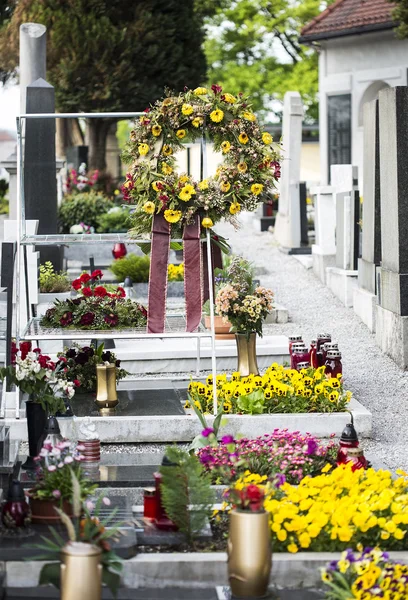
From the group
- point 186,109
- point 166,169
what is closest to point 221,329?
point 166,169

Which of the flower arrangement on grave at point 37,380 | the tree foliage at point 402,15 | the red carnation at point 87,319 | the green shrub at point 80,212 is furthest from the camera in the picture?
the green shrub at point 80,212

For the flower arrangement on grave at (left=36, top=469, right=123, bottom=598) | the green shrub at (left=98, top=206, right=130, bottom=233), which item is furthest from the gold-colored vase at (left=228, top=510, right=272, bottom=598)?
the green shrub at (left=98, top=206, right=130, bottom=233)

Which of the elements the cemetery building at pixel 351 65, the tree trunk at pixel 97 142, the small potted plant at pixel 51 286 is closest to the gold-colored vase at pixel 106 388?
the small potted plant at pixel 51 286

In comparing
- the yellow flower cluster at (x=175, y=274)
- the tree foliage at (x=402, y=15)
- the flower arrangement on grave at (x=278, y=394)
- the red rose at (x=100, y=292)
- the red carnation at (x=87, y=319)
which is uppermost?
the tree foliage at (x=402, y=15)

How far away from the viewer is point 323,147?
32.2 metres

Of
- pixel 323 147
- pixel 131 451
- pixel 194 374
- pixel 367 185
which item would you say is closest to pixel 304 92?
pixel 323 147

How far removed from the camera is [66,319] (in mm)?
9695

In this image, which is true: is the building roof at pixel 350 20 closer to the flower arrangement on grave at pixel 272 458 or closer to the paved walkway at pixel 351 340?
the paved walkway at pixel 351 340

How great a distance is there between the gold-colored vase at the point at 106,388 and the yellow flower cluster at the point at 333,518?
3.13 metres

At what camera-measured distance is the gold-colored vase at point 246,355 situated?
966cm

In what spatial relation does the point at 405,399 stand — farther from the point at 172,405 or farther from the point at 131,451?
the point at 131,451

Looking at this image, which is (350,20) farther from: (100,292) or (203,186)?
(203,186)

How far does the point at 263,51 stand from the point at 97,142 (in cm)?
1854

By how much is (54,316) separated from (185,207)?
1.88m
